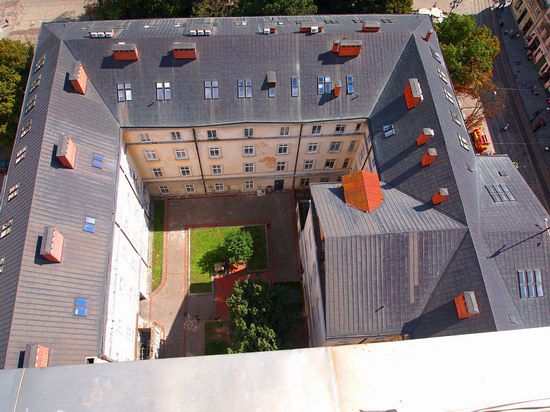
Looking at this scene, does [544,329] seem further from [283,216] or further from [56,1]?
[56,1]

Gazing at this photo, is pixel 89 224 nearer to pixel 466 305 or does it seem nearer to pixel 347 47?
pixel 347 47

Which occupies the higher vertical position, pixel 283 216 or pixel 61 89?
pixel 61 89

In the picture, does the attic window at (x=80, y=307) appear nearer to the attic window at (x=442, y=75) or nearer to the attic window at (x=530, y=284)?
the attic window at (x=530, y=284)

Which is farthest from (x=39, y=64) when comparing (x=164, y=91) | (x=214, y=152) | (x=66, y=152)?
(x=214, y=152)

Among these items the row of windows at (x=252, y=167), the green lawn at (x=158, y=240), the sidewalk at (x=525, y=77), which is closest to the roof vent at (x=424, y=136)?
the row of windows at (x=252, y=167)

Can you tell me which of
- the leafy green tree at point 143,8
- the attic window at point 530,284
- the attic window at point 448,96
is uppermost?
the leafy green tree at point 143,8

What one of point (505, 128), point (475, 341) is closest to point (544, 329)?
point (475, 341)
